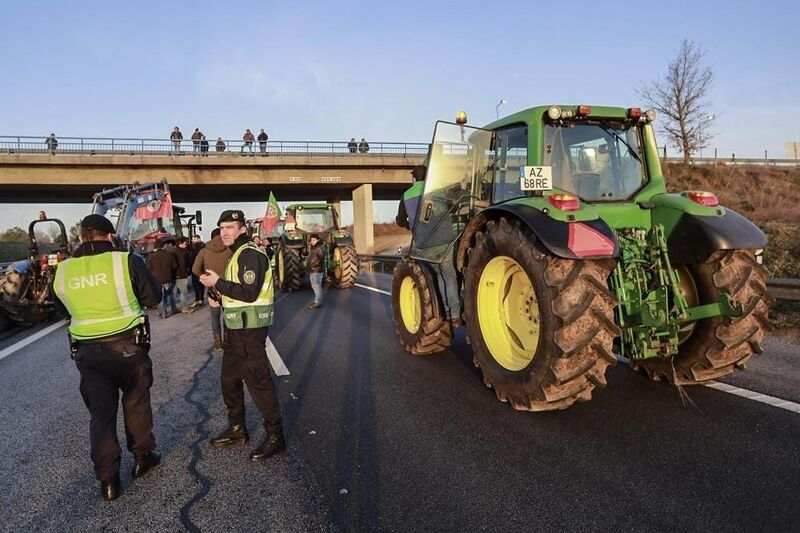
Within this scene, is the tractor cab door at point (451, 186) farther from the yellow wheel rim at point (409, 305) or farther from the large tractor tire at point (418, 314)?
the yellow wheel rim at point (409, 305)

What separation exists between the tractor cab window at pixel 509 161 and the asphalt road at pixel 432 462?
72.8 inches

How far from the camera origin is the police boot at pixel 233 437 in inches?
152

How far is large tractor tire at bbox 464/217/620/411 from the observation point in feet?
12.1

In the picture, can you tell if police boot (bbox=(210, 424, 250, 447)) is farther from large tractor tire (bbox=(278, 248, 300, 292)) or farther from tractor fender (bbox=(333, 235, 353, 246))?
tractor fender (bbox=(333, 235, 353, 246))

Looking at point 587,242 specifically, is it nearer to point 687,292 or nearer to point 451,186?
point 687,292

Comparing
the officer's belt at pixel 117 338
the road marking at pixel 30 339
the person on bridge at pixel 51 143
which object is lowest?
the road marking at pixel 30 339

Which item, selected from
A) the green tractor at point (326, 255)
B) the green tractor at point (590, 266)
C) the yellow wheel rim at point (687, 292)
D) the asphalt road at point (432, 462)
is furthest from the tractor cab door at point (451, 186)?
the green tractor at point (326, 255)

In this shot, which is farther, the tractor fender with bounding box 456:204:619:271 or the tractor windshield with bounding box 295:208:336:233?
the tractor windshield with bounding box 295:208:336:233

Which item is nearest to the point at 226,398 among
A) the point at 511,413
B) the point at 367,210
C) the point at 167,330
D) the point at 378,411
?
the point at 378,411

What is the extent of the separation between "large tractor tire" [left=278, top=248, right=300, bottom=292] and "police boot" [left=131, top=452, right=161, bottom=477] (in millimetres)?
10592

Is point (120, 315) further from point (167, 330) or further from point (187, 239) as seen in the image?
point (187, 239)

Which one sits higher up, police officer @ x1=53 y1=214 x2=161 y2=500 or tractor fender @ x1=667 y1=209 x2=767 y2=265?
tractor fender @ x1=667 y1=209 x2=767 y2=265

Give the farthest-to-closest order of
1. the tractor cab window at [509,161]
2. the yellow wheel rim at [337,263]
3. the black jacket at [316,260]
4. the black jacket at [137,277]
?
the yellow wheel rim at [337,263], the black jacket at [316,260], the tractor cab window at [509,161], the black jacket at [137,277]

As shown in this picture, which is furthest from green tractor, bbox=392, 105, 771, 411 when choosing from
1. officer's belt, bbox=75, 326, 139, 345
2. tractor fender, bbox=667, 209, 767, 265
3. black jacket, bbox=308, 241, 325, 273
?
black jacket, bbox=308, 241, 325, 273
